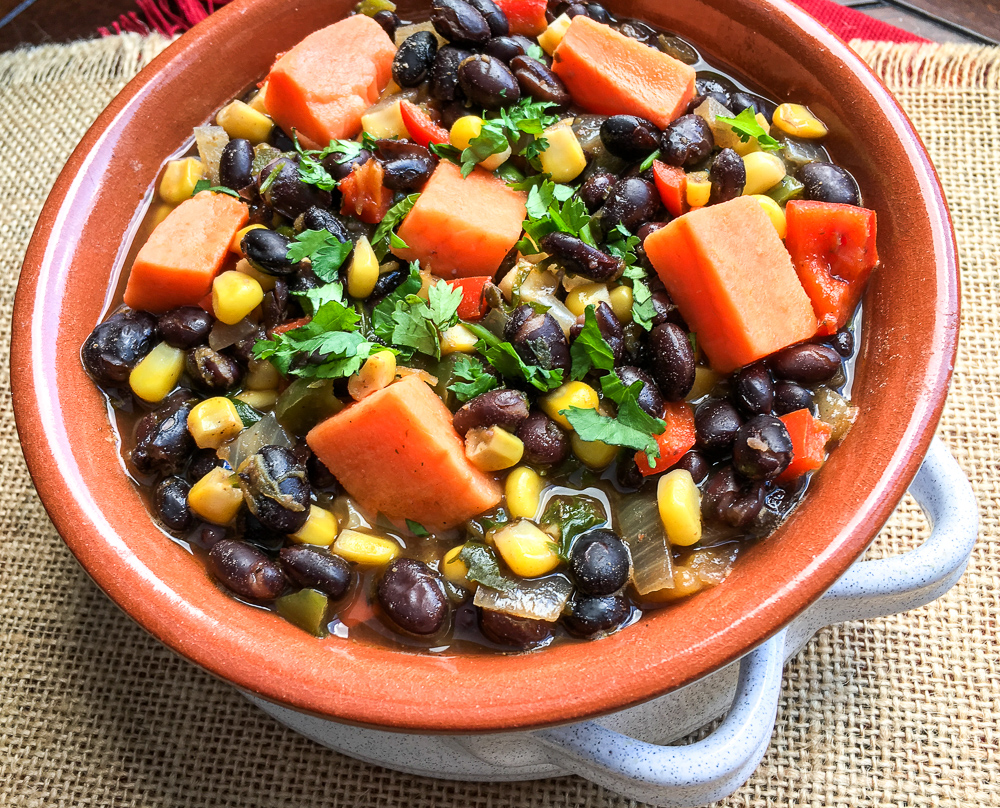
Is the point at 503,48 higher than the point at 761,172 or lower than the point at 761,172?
higher

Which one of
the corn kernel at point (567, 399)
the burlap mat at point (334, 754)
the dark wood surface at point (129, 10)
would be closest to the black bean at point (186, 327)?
the corn kernel at point (567, 399)

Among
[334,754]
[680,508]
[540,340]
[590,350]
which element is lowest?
[334,754]

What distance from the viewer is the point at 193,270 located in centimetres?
266

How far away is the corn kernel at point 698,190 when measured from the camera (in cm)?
264

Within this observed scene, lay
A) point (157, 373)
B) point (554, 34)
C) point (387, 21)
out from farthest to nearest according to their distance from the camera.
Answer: point (387, 21), point (554, 34), point (157, 373)

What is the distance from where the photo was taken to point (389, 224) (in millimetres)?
2688

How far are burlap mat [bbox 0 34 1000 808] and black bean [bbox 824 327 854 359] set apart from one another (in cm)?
95

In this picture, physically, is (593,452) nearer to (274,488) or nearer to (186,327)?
(274,488)

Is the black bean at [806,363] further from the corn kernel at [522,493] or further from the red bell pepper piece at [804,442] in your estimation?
the corn kernel at [522,493]

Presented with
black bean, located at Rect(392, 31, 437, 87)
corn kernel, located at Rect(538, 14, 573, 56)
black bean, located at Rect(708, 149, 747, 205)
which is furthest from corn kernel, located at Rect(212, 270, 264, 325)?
black bean, located at Rect(708, 149, 747, 205)

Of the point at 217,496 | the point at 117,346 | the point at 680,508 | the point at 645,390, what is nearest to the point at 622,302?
the point at 645,390

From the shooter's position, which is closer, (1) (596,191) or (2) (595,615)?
(2) (595,615)

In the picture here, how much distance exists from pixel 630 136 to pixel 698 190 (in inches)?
10.8

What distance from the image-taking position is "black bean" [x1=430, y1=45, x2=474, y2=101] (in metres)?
2.85
